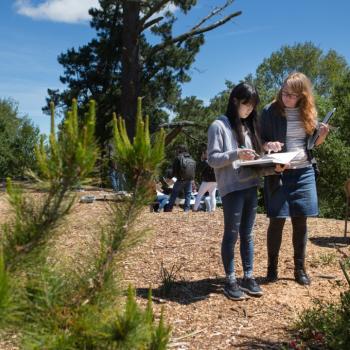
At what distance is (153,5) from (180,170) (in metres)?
7.05

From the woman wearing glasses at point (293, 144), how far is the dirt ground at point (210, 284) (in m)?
0.62

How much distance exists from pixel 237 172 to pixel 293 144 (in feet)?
2.09

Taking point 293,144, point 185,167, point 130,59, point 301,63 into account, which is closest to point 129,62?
point 130,59

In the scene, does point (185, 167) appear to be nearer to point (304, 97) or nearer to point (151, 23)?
point (304, 97)

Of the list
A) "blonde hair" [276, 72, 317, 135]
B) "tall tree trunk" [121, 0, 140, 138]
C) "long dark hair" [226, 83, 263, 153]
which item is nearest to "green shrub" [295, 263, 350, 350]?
"long dark hair" [226, 83, 263, 153]

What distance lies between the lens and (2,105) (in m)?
44.0

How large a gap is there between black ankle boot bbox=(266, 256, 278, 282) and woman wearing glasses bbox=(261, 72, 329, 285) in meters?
0.34

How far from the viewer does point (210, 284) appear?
173 inches

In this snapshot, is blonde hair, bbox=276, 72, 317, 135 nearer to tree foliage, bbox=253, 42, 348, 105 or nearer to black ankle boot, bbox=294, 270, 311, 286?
black ankle boot, bbox=294, 270, 311, 286

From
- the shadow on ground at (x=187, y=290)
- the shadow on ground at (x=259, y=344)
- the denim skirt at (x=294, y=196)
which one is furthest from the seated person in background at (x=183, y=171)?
the shadow on ground at (x=259, y=344)

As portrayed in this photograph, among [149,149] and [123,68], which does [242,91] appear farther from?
[123,68]

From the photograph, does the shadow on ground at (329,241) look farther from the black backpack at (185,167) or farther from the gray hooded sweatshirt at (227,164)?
the black backpack at (185,167)

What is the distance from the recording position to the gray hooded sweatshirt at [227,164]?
12.4 feet

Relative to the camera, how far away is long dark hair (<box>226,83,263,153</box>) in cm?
378
